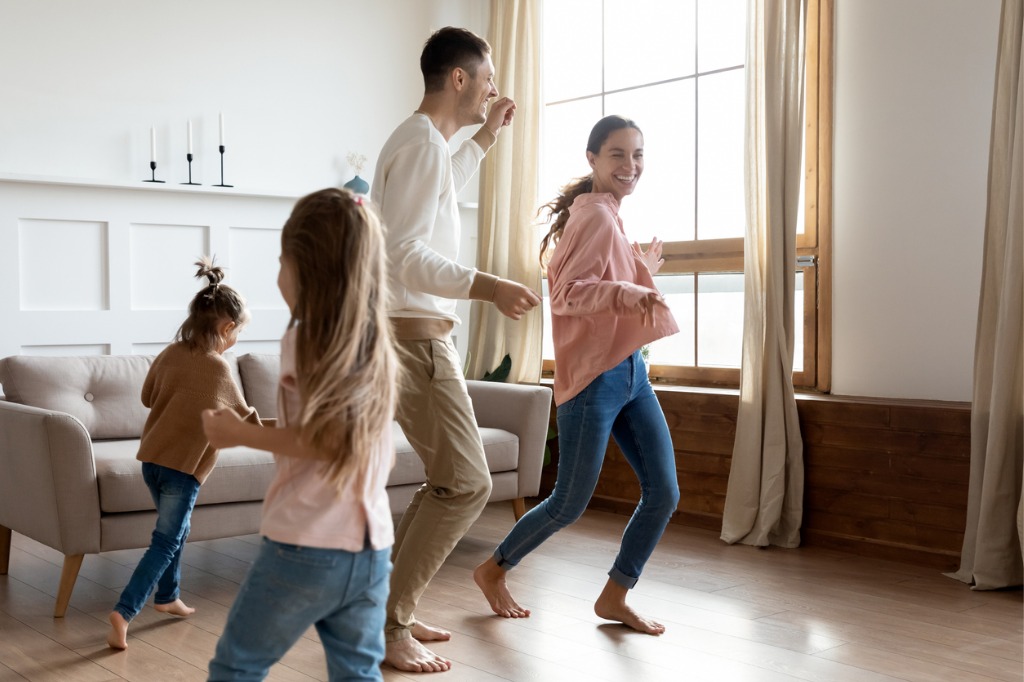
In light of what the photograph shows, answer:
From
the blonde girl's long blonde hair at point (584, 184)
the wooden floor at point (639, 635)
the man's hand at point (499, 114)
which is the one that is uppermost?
the man's hand at point (499, 114)

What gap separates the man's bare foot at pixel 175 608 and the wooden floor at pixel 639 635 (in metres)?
0.03

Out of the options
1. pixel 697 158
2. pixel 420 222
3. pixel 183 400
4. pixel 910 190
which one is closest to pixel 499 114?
pixel 420 222

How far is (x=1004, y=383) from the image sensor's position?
3268 mm

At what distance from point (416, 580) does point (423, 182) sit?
0.92 m

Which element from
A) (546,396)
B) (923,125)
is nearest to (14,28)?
(546,396)

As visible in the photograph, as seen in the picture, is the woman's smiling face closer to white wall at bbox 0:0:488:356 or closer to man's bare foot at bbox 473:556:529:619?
man's bare foot at bbox 473:556:529:619

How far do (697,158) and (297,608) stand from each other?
3.67m

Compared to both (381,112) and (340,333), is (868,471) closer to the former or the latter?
(340,333)

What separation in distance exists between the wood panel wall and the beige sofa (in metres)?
0.71

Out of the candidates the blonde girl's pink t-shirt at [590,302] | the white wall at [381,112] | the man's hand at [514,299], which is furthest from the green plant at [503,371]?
the man's hand at [514,299]

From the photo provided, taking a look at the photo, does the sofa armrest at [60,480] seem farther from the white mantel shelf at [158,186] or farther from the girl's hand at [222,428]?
the girl's hand at [222,428]

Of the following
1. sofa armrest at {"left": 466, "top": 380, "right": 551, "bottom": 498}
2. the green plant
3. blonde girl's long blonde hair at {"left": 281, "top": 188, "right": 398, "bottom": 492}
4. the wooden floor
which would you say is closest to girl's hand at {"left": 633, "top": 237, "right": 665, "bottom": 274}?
the wooden floor

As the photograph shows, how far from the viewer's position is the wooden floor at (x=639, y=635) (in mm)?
2502

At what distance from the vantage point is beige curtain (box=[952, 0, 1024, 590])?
3.26 meters
